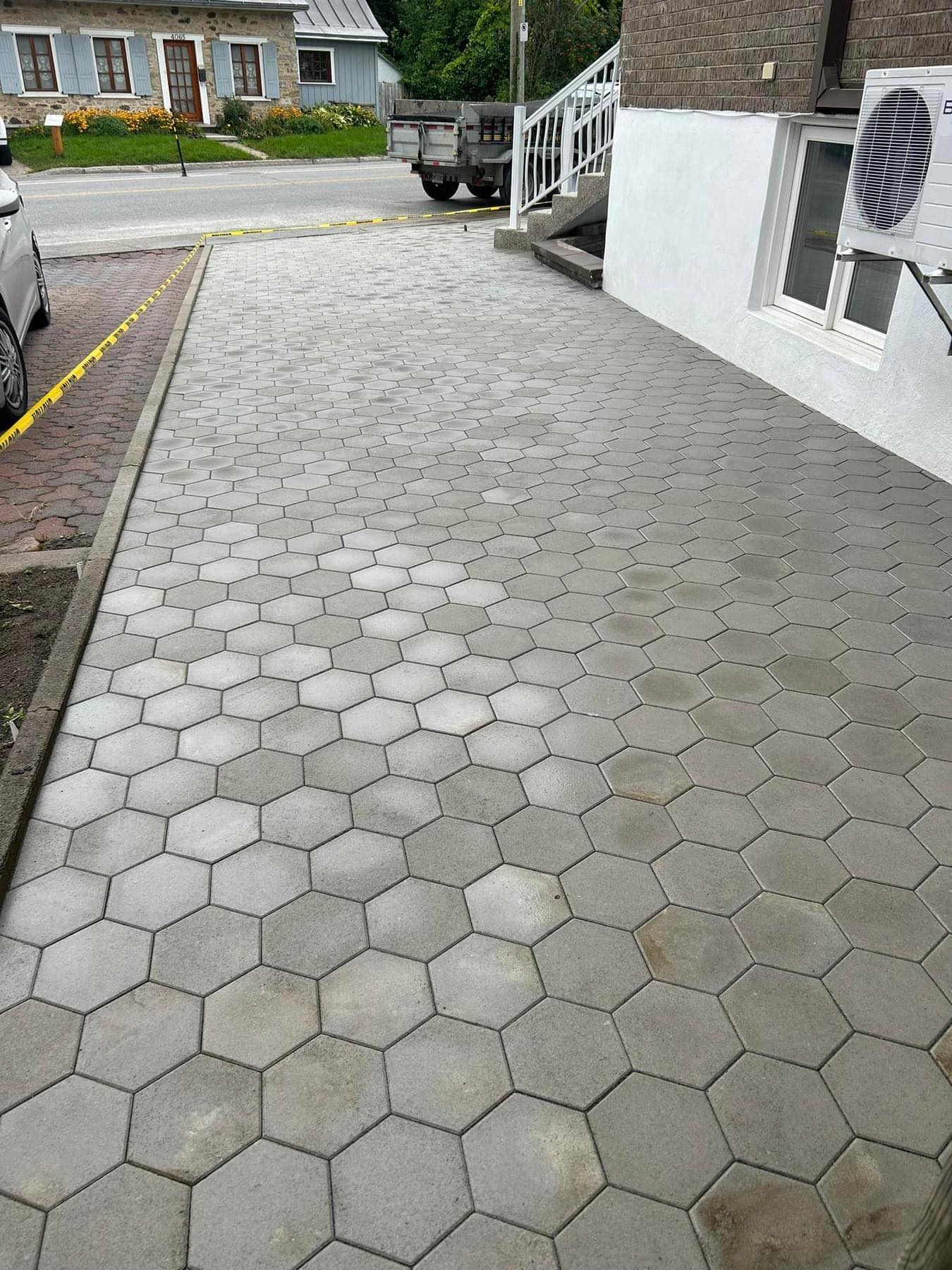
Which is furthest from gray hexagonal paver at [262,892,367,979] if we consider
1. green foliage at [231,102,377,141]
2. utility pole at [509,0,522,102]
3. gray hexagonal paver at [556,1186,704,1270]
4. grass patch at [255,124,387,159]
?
green foliage at [231,102,377,141]

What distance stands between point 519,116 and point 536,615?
11532 mm

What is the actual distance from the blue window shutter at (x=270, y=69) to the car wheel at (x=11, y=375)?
111 ft

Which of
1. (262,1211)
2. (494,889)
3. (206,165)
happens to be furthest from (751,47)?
(206,165)

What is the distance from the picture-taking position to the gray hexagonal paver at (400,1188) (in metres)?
2.08

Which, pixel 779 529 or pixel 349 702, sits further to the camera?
pixel 779 529

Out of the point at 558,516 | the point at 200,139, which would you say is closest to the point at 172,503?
the point at 558,516

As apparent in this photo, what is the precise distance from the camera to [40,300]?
9.62m

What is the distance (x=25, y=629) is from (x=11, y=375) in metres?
3.47

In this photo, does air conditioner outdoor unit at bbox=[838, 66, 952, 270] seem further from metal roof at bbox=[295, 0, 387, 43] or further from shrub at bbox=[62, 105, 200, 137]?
metal roof at bbox=[295, 0, 387, 43]

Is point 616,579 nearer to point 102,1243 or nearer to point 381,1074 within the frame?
point 381,1074

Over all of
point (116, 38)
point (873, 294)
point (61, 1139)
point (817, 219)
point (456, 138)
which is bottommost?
point (61, 1139)

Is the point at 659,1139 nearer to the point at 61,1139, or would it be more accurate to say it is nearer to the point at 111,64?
the point at 61,1139

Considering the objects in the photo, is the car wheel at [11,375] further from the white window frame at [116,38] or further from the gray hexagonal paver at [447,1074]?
the white window frame at [116,38]

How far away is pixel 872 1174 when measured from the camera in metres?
2.19
